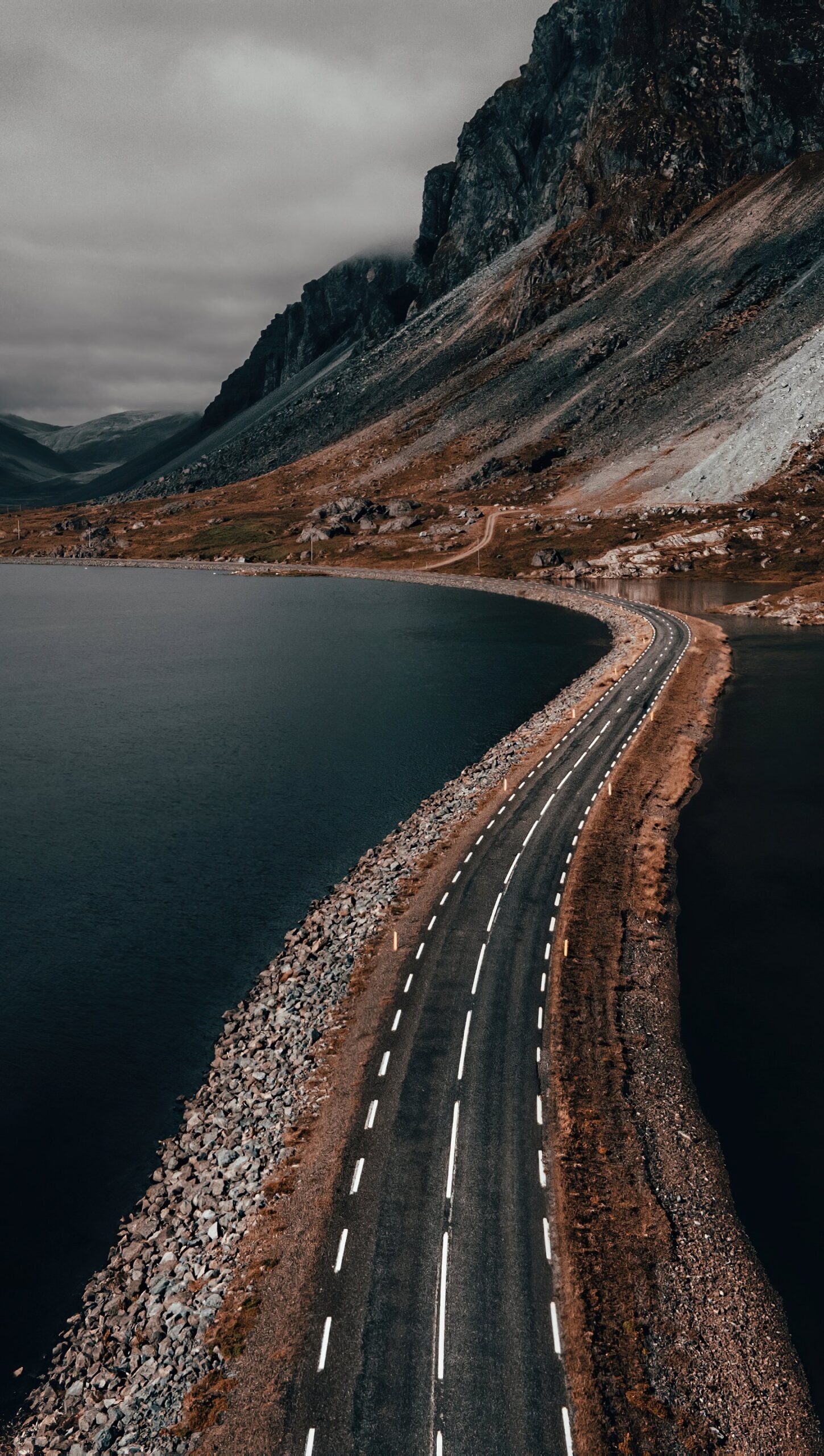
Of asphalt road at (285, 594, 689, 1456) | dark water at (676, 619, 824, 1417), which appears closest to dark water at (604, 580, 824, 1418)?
dark water at (676, 619, 824, 1417)

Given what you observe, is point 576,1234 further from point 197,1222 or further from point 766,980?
point 766,980

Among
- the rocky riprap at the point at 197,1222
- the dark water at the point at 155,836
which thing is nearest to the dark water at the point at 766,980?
the rocky riprap at the point at 197,1222

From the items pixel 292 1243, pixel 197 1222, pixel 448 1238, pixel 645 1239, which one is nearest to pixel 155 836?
pixel 197 1222

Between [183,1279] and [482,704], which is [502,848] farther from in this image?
[482,704]

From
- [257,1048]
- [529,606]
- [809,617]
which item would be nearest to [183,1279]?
[257,1048]

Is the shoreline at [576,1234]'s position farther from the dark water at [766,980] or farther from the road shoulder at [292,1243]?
the dark water at [766,980]

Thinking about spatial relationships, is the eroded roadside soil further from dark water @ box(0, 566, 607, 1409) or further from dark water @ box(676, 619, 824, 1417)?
dark water @ box(0, 566, 607, 1409)
